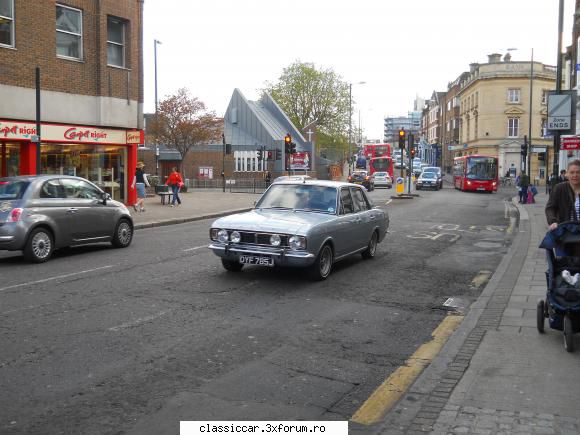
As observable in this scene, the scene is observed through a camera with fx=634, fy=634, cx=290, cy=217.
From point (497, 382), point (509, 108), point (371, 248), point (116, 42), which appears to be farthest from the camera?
point (509, 108)

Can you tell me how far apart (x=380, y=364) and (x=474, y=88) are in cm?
7291

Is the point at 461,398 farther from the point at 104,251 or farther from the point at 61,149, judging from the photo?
the point at 61,149

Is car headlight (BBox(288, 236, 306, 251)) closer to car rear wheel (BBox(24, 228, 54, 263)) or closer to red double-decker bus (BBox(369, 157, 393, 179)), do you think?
car rear wheel (BBox(24, 228, 54, 263))

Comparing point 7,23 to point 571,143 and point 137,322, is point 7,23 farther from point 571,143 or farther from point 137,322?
point 571,143

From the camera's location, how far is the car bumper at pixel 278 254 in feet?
29.5

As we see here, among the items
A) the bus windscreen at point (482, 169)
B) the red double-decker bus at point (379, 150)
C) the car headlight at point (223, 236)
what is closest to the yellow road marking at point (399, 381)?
the car headlight at point (223, 236)

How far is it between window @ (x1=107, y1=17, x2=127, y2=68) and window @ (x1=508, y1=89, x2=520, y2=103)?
53842 millimetres

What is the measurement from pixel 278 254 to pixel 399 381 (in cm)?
394

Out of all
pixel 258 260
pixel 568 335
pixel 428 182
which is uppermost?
pixel 428 182

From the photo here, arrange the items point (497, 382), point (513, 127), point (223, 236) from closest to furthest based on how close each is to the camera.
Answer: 1. point (497, 382)
2. point (223, 236)
3. point (513, 127)

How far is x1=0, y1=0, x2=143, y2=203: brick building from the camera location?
66.8 ft

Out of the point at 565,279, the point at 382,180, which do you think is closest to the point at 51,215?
the point at 565,279

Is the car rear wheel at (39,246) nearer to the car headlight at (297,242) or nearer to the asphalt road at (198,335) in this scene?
the asphalt road at (198,335)

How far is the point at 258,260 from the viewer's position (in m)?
9.17
